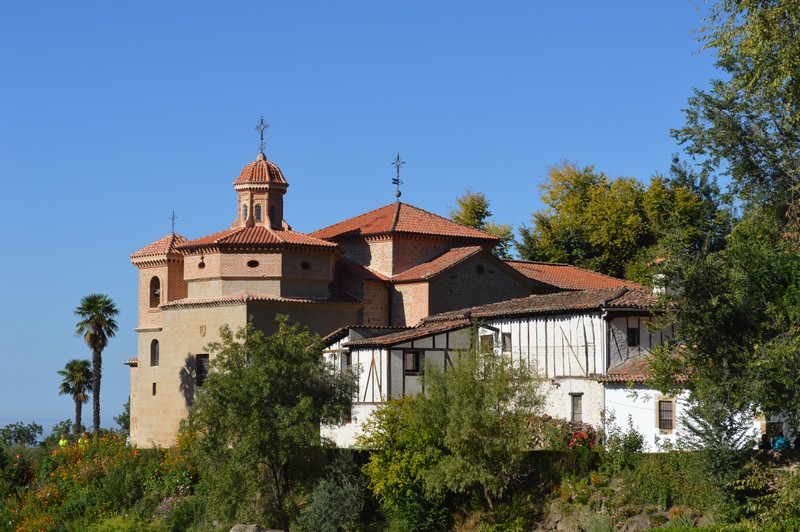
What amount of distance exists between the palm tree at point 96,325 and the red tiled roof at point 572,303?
74.1 feet

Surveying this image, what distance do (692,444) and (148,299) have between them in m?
29.0

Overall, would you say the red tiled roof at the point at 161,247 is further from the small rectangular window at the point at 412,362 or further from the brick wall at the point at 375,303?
the small rectangular window at the point at 412,362

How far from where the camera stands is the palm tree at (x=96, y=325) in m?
54.3

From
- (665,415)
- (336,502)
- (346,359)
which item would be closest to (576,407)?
(665,415)

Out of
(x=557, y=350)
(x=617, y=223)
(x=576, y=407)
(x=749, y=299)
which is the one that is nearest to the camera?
(x=749, y=299)

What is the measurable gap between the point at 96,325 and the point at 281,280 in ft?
51.8

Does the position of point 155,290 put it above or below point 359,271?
below

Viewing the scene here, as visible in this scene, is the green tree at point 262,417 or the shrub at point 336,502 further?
the shrub at point 336,502

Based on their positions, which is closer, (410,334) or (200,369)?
(410,334)

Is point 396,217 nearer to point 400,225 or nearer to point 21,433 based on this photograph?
point 400,225

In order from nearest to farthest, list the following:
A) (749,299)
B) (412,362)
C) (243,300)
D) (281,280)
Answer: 1. (749,299)
2. (412,362)
3. (243,300)
4. (281,280)

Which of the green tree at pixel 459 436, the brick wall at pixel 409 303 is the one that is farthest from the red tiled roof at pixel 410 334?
the brick wall at pixel 409 303

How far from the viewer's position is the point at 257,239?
4256 cm

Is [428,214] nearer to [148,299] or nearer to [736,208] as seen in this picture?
[148,299]
